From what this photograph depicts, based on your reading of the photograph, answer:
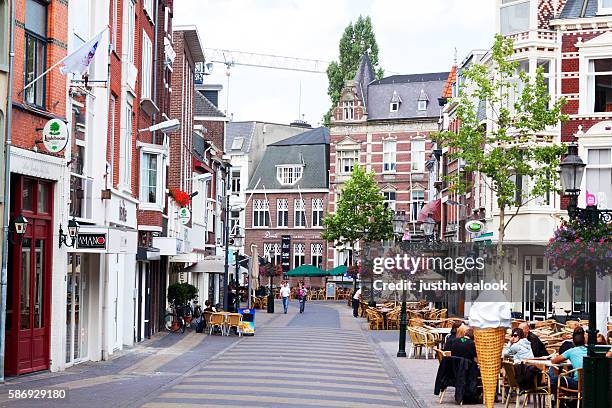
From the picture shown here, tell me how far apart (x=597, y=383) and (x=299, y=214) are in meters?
83.0

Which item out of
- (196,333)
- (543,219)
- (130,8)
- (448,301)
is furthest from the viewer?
(448,301)

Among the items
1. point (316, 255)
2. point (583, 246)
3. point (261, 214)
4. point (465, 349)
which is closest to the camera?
point (583, 246)

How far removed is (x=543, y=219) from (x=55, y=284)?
25.4 m

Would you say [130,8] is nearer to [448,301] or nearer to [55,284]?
[55,284]

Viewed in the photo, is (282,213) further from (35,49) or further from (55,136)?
(55,136)

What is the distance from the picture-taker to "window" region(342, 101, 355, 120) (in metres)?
90.1

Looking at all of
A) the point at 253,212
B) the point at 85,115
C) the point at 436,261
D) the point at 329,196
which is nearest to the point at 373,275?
the point at 436,261

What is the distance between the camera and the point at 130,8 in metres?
29.5

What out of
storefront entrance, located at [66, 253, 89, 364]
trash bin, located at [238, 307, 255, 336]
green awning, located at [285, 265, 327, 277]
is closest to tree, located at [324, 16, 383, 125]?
green awning, located at [285, 265, 327, 277]

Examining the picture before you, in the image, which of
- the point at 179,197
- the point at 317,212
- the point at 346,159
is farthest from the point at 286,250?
the point at 179,197

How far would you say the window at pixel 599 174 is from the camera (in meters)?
40.0

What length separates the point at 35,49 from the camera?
2080 cm

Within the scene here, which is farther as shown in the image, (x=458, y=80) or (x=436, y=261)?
(x=458, y=80)

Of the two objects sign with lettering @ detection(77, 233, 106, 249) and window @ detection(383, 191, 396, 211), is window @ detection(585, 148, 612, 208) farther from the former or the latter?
window @ detection(383, 191, 396, 211)
